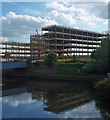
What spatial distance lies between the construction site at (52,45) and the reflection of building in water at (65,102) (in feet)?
161

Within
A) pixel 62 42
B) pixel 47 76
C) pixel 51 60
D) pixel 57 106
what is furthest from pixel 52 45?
pixel 57 106

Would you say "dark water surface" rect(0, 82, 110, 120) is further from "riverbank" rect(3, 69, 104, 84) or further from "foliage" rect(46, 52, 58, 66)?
"foliage" rect(46, 52, 58, 66)

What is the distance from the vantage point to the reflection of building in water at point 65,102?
31.3 metres

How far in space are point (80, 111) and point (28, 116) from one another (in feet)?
19.1

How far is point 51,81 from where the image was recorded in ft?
188

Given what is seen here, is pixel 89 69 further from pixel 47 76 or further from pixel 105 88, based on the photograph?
pixel 105 88

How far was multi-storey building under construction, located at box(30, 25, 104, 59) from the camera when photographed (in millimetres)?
91062

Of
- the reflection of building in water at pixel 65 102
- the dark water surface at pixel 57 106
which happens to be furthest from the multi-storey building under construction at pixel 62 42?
the reflection of building in water at pixel 65 102

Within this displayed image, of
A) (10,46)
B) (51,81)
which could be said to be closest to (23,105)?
(51,81)

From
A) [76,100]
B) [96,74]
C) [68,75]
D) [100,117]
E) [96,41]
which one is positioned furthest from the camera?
[96,41]

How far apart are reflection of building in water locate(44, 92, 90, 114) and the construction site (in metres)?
49.1

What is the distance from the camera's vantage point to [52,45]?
303 ft

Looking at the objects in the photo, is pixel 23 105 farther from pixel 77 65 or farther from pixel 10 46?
pixel 10 46

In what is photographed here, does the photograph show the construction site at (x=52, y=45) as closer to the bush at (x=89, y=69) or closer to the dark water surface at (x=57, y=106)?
the bush at (x=89, y=69)
